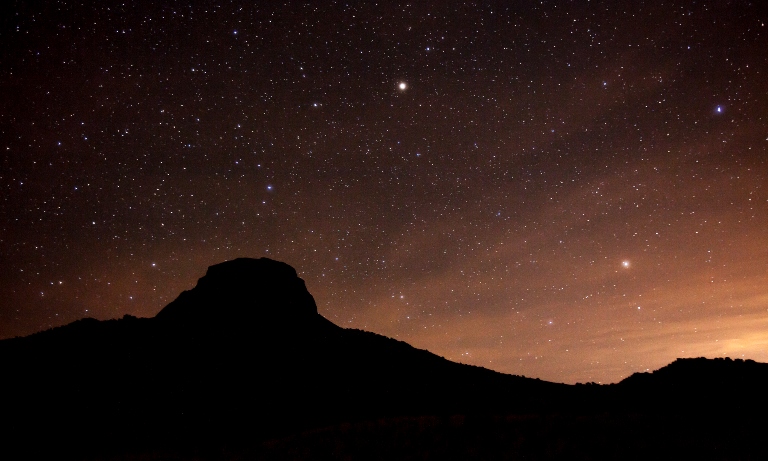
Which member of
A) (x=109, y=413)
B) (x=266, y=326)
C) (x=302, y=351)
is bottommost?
(x=109, y=413)

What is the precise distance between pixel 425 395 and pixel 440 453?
40.6 ft

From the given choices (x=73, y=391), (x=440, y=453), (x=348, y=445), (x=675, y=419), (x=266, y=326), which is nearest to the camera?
(x=440, y=453)

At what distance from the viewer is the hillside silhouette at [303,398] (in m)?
10.4

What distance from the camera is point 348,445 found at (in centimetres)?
1068

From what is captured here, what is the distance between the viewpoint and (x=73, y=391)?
18.5 m

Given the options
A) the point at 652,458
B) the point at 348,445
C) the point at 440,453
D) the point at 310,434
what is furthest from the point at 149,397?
the point at 652,458

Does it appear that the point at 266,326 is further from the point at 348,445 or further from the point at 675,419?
the point at 675,419

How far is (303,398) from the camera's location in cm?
2033

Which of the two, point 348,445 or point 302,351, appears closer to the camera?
point 348,445

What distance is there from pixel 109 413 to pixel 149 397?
1831mm

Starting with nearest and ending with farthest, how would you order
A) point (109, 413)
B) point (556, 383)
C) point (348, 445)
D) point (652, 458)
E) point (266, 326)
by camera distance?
1. point (652, 458)
2. point (348, 445)
3. point (109, 413)
4. point (556, 383)
5. point (266, 326)

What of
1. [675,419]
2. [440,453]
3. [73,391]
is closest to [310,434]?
[440,453]

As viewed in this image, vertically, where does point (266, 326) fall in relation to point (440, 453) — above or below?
above

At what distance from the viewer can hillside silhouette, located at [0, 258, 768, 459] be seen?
10.4 metres
